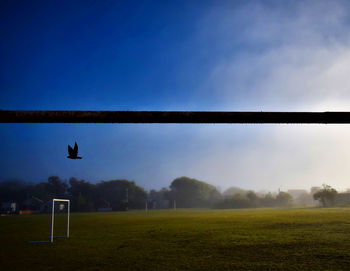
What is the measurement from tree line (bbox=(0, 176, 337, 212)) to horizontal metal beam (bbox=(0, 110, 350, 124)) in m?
104

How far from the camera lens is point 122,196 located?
137 metres

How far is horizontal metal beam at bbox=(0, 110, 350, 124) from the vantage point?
5.64 ft

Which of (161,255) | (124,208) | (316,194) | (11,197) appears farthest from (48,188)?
(161,255)

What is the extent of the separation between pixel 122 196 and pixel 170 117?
465 ft

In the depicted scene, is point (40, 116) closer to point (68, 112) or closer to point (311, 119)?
point (68, 112)

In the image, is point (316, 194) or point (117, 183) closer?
point (316, 194)

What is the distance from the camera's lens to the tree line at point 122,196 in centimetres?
11375

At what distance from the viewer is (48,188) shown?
143125mm

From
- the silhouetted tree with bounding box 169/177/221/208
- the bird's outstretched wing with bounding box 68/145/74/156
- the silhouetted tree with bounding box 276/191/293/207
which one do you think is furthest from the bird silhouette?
the silhouetted tree with bounding box 169/177/221/208

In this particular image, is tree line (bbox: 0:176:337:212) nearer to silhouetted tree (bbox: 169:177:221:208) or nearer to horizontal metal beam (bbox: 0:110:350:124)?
silhouetted tree (bbox: 169:177:221:208)

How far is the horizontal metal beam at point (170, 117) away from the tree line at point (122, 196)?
341ft

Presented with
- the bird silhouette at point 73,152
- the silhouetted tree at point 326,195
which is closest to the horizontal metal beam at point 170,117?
the bird silhouette at point 73,152

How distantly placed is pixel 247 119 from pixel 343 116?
652 millimetres

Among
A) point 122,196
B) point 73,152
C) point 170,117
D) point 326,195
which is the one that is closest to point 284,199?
point 326,195
